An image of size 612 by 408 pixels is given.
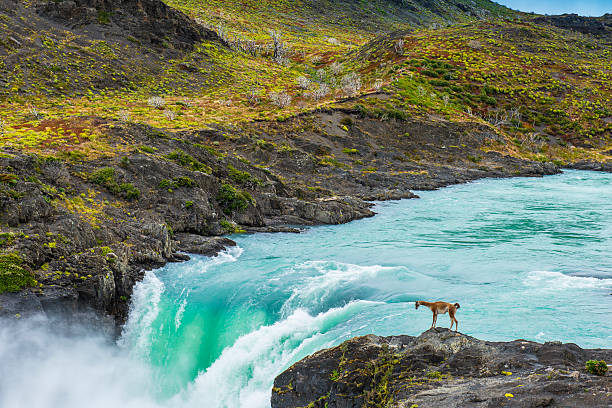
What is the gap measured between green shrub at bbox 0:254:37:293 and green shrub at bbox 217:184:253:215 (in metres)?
19.2

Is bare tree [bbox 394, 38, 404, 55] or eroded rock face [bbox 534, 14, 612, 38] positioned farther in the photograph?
eroded rock face [bbox 534, 14, 612, 38]

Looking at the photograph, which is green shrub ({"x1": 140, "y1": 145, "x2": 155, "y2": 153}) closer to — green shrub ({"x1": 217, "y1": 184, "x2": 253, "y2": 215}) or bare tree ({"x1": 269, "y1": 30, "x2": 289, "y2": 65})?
green shrub ({"x1": 217, "y1": 184, "x2": 253, "y2": 215})

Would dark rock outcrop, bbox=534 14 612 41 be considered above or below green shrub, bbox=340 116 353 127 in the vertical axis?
above

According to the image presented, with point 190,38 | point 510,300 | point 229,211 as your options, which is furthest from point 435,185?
point 190,38

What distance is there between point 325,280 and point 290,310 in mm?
4069

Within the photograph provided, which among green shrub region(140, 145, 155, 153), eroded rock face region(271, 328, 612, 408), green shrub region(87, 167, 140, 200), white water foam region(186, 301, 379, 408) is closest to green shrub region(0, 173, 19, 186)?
green shrub region(87, 167, 140, 200)

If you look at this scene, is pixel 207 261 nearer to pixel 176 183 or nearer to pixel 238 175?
pixel 176 183

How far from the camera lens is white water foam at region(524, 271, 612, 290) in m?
23.1

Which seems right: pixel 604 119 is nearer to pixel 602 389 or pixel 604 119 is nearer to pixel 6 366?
pixel 602 389

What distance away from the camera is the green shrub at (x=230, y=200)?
125ft

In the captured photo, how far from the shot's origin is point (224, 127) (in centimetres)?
5894

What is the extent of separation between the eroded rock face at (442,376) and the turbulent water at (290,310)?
11.0ft

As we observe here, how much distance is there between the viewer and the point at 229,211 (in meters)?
37.9

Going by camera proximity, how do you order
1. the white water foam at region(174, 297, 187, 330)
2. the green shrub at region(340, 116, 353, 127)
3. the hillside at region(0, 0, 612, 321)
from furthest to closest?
the green shrub at region(340, 116, 353, 127), the hillside at region(0, 0, 612, 321), the white water foam at region(174, 297, 187, 330)
